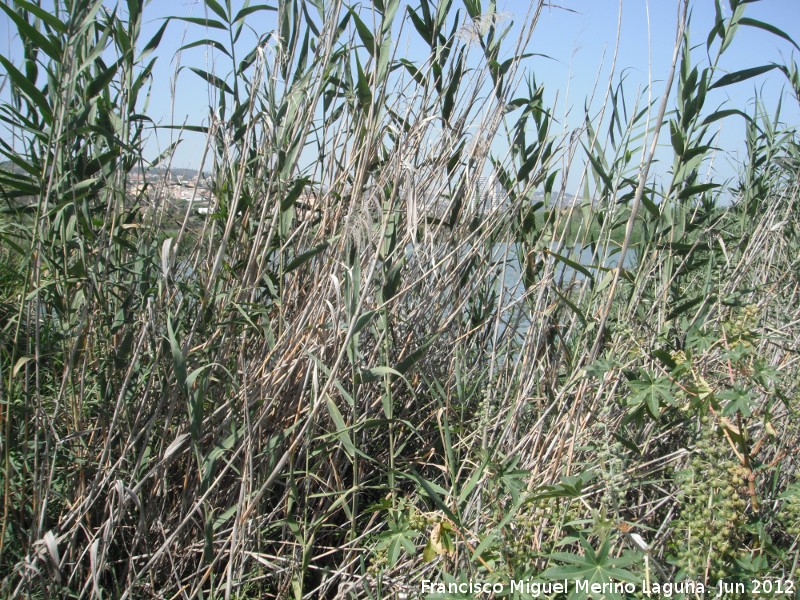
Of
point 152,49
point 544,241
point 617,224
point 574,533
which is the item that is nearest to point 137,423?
point 152,49

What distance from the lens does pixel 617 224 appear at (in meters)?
2.45

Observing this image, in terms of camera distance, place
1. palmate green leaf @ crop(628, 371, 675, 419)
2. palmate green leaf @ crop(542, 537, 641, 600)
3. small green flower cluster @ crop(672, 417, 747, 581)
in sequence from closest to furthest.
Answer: palmate green leaf @ crop(542, 537, 641, 600) → small green flower cluster @ crop(672, 417, 747, 581) → palmate green leaf @ crop(628, 371, 675, 419)

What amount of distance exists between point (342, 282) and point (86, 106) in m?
0.86

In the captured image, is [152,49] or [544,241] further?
[544,241]

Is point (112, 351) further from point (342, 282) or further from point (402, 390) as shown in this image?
point (402, 390)

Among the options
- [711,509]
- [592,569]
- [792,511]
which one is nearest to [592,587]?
[592,569]

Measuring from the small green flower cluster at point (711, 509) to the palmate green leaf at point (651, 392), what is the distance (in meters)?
0.12

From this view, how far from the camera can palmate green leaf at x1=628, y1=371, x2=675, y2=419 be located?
1647 millimetres

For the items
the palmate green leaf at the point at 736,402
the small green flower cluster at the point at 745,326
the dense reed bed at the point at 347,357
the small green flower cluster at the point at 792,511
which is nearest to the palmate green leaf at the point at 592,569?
the dense reed bed at the point at 347,357

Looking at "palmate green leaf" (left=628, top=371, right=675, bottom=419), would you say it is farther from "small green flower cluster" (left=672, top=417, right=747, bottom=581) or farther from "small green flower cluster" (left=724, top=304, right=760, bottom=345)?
"small green flower cluster" (left=724, top=304, right=760, bottom=345)

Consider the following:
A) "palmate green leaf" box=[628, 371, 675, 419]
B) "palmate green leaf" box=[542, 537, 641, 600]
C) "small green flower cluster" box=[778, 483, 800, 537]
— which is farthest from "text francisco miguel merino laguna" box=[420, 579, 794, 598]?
"palmate green leaf" box=[628, 371, 675, 419]

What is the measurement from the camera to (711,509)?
155 centimetres

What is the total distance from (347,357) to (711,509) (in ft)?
3.58

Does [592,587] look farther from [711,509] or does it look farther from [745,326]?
[745,326]
